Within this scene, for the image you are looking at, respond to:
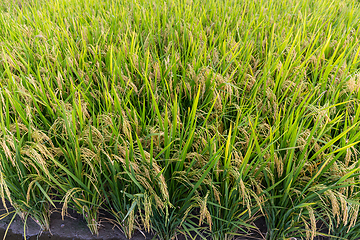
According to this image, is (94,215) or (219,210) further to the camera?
(94,215)

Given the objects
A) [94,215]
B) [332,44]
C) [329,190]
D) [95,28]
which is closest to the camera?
[329,190]

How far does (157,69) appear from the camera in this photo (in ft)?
5.59

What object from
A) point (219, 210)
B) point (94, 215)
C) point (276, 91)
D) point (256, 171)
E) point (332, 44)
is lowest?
point (94, 215)

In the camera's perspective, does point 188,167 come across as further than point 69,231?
No

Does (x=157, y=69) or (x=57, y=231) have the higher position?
(x=157, y=69)

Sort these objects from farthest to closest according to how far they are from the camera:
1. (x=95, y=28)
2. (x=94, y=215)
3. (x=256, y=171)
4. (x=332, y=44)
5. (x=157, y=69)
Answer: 1. (x=95, y=28)
2. (x=332, y=44)
3. (x=157, y=69)
4. (x=94, y=215)
5. (x=256, y=171)

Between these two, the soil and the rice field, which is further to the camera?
the soil

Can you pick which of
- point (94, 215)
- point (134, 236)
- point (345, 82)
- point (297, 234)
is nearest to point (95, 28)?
point (94, 215)

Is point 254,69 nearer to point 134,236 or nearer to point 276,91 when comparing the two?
point 276,91

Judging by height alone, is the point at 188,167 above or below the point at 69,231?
above

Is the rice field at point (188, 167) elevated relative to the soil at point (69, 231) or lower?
elevated

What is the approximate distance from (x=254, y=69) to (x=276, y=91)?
35 centimetres

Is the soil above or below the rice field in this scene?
below

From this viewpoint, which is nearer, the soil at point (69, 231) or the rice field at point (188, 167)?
the rice field at point (188, 167)
